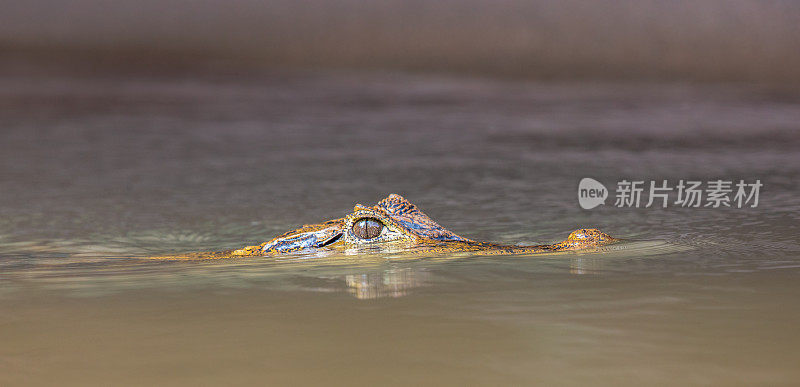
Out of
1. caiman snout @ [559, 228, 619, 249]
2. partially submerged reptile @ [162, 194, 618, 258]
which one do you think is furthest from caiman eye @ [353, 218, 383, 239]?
caiman snout @ [559, 228, 619, 249]

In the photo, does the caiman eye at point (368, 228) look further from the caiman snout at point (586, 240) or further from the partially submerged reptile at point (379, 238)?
the caiman snout at point (586, 240)

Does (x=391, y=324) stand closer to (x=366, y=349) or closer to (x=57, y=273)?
(x=366, y=349)

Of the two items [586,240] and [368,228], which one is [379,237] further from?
[586,240]

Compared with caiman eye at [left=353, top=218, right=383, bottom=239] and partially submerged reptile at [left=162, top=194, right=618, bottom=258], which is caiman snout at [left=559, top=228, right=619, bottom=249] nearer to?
partially submerged reptile at [left=162, top=194, right=618, bottom=258]

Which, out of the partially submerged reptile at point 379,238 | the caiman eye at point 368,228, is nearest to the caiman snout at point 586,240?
the partially submerged reptile at point 379,238

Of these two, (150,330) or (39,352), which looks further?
(150,330)

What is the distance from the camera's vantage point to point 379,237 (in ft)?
18.3

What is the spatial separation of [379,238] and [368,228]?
0.40 ft

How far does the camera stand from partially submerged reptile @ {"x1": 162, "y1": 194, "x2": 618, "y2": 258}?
527 cm

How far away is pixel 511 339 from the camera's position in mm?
2141

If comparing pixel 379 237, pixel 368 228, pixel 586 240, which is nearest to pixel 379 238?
pixel 379 237

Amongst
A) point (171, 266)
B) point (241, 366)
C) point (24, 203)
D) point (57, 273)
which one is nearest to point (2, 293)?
point (57, 273)

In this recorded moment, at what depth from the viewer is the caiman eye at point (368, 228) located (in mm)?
5598

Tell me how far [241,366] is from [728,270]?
2.74 metres
